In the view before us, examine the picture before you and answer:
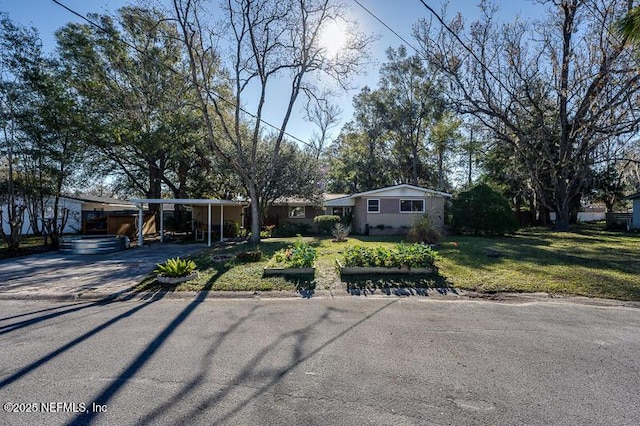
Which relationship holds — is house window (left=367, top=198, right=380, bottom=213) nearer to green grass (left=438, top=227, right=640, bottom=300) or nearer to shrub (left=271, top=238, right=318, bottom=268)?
green grass (left=438, top=227, right=640, bottom=300)

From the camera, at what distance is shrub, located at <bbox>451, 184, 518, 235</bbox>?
58.5ft

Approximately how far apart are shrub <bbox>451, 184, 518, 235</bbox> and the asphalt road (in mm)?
13020

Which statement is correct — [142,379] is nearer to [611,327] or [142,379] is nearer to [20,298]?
[20,298]

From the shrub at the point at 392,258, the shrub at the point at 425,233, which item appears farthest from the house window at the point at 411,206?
the shrub at the point at 392,258

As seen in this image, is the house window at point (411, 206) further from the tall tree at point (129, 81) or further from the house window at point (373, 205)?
the tall tree at point (129, 81)

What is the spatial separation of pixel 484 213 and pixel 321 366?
17.4 metres

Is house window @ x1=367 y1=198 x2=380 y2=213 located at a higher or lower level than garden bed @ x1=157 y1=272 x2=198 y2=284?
higher

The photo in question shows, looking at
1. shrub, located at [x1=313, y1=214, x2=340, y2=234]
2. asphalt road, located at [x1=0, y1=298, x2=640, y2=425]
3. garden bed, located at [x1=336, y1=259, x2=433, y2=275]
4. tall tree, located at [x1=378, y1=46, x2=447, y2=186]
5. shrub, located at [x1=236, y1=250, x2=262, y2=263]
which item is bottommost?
asphalt road, located at [x1=0, y1=298, x2=640, y2=425]

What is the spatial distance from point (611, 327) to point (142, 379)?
6433 millimetres

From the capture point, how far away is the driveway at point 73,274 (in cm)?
685

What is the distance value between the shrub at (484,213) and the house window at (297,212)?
1192 centimetres

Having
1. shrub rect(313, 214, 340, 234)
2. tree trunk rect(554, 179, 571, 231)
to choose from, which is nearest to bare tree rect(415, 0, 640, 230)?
tree trunk rect(554, 179, 571, 231)

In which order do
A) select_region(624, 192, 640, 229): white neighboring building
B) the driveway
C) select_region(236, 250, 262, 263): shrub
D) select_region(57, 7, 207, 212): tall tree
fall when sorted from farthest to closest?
select_region(624, 192, 640, 229): white neighboring building, select_region(57, 7, 207, 212): tall tree, select_region(236, 250, 262, 263): shrub, the driveway

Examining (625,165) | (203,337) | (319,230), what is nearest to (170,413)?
(203,337)
